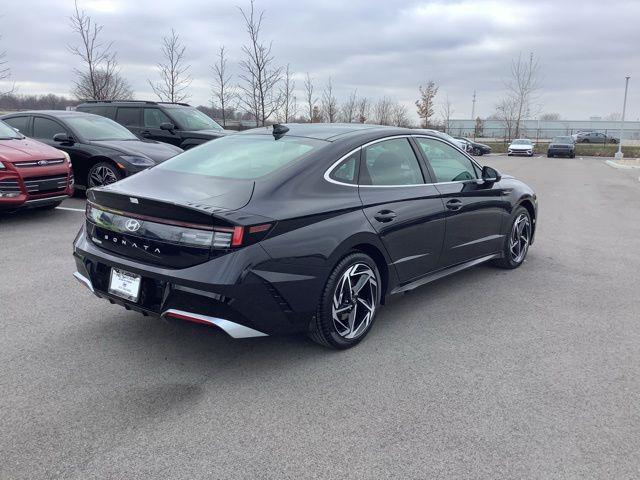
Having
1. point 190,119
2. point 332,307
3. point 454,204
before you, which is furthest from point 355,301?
point 190,119

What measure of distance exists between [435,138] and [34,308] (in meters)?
3.82

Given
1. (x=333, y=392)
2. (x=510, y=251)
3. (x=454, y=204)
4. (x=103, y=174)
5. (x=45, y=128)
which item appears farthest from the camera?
(x=45, y=128)

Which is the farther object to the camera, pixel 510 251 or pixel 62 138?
pixel 62 138

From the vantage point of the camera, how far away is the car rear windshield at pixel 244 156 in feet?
12.3

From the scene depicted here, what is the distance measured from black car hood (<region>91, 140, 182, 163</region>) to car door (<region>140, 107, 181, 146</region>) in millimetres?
2092

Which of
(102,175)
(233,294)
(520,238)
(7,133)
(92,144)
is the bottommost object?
(520,238)

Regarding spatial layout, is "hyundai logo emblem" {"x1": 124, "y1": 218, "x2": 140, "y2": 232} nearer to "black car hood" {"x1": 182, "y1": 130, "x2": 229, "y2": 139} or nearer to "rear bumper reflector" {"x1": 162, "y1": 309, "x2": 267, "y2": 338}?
"rear bumper reflector" {"x1": 162, "y1": 309, "x2": 267, "y2": 338}

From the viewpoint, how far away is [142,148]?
9.22 m

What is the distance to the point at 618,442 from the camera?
2758 mm

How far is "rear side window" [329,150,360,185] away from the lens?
380 cm

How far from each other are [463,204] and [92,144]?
6.81 meters

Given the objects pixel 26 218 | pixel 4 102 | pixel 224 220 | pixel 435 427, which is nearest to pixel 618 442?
pixel 435 427

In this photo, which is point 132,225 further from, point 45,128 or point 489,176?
point 45,128

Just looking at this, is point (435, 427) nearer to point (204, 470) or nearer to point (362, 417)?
point (362, 417)
